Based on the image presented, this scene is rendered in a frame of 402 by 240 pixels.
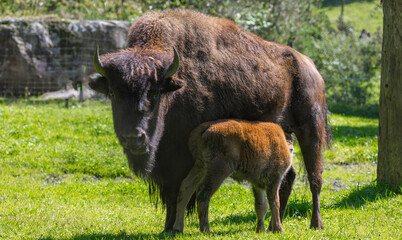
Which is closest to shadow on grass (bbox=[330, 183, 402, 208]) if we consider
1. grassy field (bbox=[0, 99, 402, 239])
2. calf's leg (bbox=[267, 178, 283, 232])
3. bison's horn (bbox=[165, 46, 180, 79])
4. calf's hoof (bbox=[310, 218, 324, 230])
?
grassy field (bbox=[0, 99, 402, 239])

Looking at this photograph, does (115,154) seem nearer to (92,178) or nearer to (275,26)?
(92,178)

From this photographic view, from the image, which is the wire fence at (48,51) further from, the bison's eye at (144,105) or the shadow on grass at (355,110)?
the bison's eye at (144,105)

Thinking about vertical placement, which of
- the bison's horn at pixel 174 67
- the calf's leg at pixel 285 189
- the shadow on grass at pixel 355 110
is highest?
the bison's horn at pixel 174 67

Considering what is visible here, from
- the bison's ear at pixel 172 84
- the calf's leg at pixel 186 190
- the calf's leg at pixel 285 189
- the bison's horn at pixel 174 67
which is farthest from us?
the calf's leg at pixel 285 189

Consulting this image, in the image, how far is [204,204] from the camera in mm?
5879

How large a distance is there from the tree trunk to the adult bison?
1194 mm

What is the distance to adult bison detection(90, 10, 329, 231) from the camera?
5.66 meters

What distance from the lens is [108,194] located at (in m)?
8.48

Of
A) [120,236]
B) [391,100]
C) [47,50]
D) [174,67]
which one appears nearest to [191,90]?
[174,67]

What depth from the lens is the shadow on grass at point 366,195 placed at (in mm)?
7832

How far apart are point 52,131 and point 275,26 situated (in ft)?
34.4

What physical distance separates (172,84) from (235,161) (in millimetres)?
1127

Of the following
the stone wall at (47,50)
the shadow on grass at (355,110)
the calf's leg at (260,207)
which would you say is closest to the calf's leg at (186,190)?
the calf's leg at (260,207)

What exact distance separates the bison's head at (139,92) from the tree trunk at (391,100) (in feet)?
12.9
